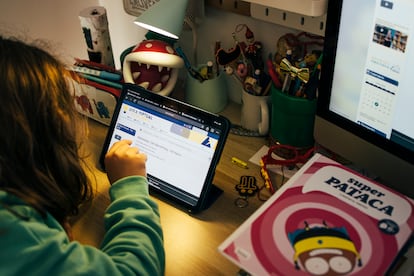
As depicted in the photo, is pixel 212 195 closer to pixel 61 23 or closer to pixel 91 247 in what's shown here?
pixel 91 247

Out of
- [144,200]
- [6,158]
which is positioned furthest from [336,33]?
[6,158]

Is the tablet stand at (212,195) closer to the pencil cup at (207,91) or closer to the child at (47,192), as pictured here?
the child at (47,192)

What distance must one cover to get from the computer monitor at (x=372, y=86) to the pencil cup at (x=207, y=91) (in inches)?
12.5

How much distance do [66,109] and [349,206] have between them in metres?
0.41

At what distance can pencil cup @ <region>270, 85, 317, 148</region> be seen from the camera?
0.89 meters

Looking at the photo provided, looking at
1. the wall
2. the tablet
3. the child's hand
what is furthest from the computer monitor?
the wall

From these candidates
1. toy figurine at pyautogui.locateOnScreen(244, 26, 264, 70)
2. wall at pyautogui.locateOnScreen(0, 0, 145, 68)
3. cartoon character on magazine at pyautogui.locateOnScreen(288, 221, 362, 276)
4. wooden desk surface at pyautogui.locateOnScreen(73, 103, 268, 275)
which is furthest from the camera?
wall at pyautogui.locateOnScreen(0, 0, 145, 68)

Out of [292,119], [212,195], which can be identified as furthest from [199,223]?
[292,119]

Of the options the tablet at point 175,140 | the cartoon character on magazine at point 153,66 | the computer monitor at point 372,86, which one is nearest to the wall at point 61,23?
the cartoon character on magazine at point 153,66

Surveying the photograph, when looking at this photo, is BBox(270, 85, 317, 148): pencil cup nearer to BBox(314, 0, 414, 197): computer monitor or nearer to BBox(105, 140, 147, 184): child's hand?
BBox(314, 0, 414, 197): computer monitor

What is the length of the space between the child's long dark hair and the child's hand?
0.38 feet

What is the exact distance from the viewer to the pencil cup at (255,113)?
38.7 inches

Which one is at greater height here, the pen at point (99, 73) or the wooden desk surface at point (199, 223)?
the pen at point (99, 73)

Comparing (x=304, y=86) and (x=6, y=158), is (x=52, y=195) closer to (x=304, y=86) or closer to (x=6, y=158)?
(x=6, y=158)
